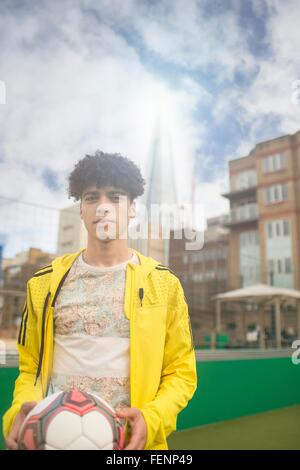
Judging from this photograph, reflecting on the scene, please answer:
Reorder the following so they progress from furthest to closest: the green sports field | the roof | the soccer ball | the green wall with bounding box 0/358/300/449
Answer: the roof → the green wall with bounding box 0/358/300/449 → the green sports field → the soccer ball

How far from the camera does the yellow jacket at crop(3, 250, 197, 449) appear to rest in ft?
2.72

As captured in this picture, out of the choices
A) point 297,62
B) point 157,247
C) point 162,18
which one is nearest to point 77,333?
point 157,247

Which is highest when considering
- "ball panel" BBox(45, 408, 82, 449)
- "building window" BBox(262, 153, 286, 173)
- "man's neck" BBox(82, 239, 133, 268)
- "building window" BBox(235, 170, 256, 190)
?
"building window" BBox(262, 153, 286, 173)

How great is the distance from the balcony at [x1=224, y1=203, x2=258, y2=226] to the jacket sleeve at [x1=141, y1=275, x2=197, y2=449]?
1505 cm

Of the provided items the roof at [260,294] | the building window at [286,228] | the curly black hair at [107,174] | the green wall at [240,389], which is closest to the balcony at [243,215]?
the building window at [286,228]

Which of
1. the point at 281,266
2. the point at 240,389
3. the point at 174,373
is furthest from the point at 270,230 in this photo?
the point at 174,373

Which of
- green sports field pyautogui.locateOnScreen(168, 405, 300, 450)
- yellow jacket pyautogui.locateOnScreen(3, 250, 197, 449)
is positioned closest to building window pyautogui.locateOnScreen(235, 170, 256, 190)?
green sports field pyautogui.locateOnScreen(168, 405, 300, 450)

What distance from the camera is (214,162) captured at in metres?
3.66

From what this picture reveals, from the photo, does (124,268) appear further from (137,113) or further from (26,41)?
(26,41)

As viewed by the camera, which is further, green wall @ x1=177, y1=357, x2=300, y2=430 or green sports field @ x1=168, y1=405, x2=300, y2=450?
green wall @ x1=177, y1=357, x2=300, y2=430

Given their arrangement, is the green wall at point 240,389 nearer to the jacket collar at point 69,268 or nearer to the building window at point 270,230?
the jacket collar at point 69,268

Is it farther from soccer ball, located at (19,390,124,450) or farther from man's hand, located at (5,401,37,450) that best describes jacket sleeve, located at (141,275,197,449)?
man's hand, located at (5,401,37,450)

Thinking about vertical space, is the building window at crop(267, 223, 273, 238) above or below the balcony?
below

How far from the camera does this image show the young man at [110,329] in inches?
32.6
